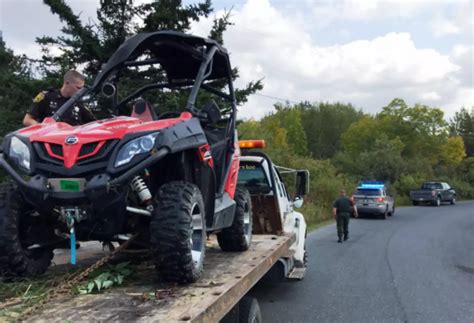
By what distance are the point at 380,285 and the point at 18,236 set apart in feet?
22.6

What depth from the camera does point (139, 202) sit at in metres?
3.60

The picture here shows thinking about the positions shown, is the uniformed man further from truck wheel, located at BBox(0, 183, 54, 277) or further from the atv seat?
truck wheel, located at BBox(0, 183, 54, 277)

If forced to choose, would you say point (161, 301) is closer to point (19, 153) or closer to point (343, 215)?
point (19, 153)

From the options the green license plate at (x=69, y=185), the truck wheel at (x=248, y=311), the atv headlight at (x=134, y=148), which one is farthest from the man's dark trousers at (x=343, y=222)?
the green license plate at (x=69, y=185)

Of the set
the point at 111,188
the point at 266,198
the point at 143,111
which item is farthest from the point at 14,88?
the point at 111,188

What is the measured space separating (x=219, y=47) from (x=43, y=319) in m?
2.93

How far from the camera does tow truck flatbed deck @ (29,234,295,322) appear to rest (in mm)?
2717

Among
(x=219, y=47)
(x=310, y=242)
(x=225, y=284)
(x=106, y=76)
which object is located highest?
(x=219, y=47)

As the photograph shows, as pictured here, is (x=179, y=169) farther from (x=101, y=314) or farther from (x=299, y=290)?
(x=299, y=290)

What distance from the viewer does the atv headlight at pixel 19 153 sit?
3.34 meters

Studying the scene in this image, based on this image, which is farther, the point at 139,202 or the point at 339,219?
the point at 339,219

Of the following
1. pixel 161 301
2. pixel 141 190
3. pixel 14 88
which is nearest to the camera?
pixel 161 301

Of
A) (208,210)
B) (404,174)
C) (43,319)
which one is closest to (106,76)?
(208,210)

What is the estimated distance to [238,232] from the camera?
5215 mm
